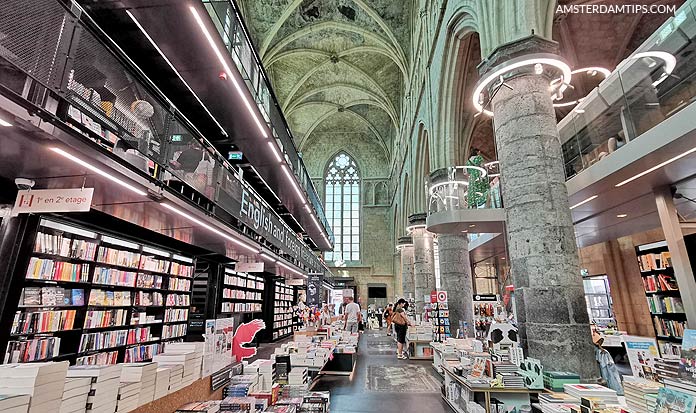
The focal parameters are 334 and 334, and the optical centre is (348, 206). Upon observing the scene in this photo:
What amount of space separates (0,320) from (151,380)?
2.52 metres

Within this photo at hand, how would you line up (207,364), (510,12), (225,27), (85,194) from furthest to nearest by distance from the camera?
(225,27) → (510,12) → (85,194) → (207,364)

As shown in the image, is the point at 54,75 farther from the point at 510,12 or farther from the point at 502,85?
the point at 510,12

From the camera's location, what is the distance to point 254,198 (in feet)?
20.9

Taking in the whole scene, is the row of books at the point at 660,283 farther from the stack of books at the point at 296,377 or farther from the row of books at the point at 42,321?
the row of books at the point at 42,321

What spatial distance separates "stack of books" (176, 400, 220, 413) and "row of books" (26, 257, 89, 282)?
2954mm

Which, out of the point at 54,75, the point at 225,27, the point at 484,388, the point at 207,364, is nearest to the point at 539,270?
the point at 484,388

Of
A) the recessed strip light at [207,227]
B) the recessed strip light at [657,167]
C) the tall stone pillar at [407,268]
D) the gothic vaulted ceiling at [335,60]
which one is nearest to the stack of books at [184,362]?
the recessed strip light at [207,227]

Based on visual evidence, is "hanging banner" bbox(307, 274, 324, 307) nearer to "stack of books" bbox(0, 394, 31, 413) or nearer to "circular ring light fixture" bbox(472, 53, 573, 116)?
"circular ring light fixture" bbox(472, 53, 573, 116)

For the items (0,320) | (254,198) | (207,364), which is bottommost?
(207,364)

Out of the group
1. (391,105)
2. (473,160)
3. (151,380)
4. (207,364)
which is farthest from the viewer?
(391,105)

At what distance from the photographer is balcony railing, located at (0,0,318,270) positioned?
81.5 inches

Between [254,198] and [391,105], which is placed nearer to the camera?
[254,198]

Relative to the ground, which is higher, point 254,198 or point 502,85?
point 502,85

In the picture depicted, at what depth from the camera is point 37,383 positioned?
117 centimetres
